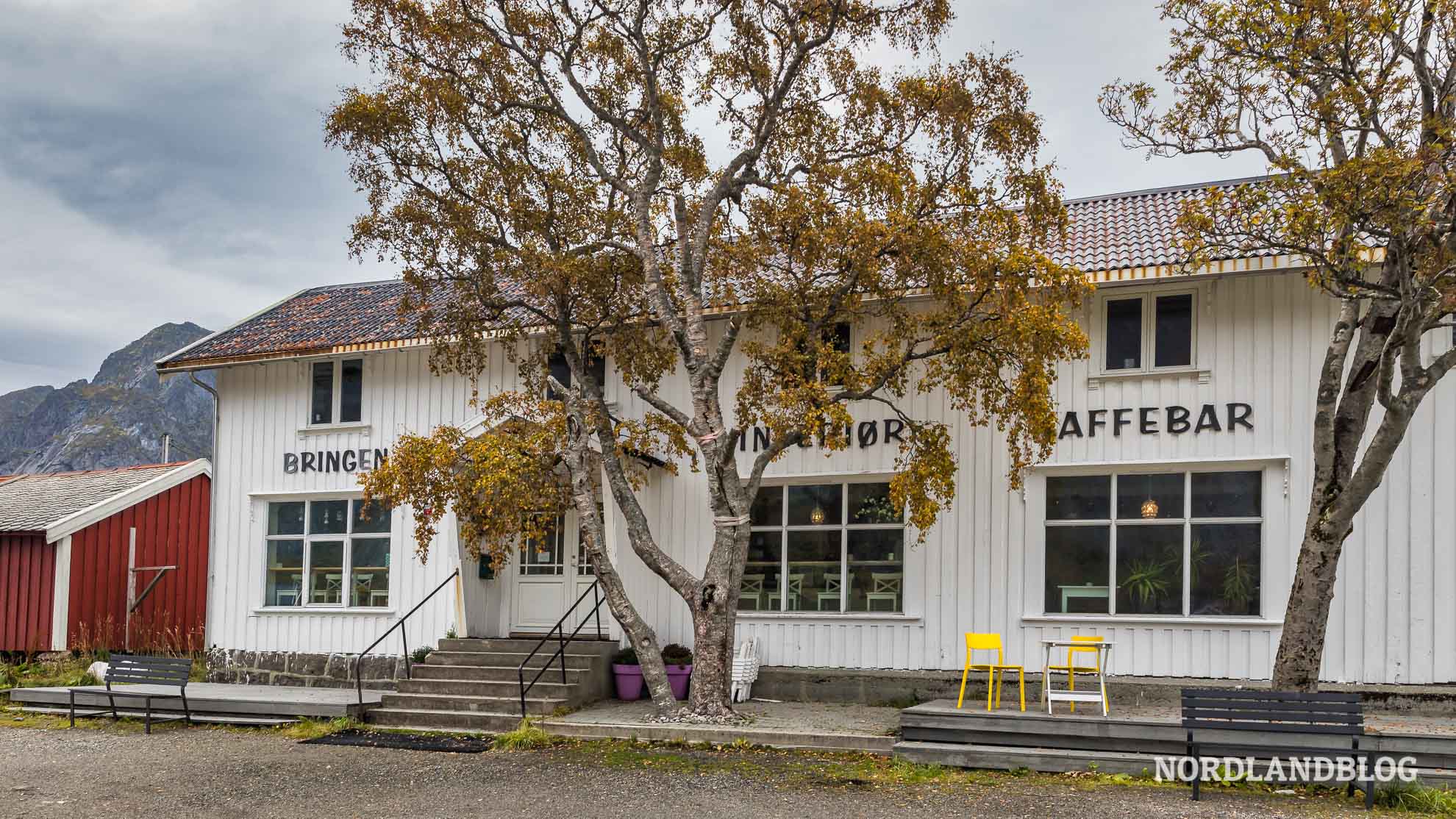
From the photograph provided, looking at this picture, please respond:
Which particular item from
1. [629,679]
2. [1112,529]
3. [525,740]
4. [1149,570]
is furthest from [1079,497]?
[525,740]

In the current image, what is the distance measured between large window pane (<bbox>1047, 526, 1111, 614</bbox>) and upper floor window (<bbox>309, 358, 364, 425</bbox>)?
9.57 m

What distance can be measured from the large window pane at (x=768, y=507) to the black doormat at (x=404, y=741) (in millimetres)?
4174

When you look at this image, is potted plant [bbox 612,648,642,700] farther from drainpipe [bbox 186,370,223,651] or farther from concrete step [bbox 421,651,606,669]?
drainpipe [bbox 186,370,223,651]

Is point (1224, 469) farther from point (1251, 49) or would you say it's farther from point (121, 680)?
point (121, 680)

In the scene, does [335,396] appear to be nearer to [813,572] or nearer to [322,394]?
[322,394]

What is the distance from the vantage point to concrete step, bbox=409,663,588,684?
1392cm

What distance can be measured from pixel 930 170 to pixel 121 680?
34.7 feet

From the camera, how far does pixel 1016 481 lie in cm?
1225

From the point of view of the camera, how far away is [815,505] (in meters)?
14.4

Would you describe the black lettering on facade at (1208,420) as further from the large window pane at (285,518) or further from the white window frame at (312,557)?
the large window pane at (285,518)

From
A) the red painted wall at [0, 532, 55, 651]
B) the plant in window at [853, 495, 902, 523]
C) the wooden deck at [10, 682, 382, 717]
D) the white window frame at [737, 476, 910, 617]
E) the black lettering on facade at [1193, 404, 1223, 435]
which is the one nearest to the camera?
the black lettering on facade at [1193, 404, 1223, 435]

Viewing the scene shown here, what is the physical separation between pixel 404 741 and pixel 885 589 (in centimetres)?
548

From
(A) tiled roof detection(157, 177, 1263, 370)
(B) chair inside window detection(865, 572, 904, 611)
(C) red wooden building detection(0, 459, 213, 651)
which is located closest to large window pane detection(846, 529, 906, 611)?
(B) chair inside window detection(865, 572, 904, 611)

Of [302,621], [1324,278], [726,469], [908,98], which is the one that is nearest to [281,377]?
[302,621]
